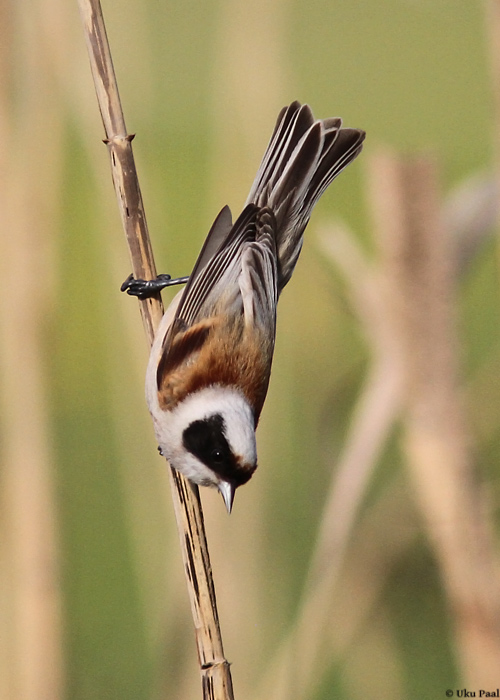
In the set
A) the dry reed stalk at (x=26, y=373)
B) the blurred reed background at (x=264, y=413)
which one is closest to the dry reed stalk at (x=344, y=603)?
the blurred reed background at (x=264, y=413)

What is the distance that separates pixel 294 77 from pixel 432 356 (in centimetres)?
84

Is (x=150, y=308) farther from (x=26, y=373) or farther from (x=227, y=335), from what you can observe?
(x=26, y=373)

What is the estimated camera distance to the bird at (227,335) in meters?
0.95

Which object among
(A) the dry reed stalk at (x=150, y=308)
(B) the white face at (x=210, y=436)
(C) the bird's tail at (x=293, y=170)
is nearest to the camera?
(A) the dry reed stalk at (x=150, y=308)

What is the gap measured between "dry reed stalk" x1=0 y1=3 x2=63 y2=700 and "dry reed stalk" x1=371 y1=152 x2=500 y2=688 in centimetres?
72

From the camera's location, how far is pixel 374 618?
1.56 m

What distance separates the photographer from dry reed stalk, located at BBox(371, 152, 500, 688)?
1378 mm

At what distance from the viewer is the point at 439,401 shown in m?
1.41

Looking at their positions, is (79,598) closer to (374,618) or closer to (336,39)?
(374,618)

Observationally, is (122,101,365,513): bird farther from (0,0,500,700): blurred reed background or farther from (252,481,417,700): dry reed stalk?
(252,481,417,700): dry reed stalk

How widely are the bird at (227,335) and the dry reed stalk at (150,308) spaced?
0.09 ft

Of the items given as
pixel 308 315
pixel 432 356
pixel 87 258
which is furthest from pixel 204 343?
pixel 87 258

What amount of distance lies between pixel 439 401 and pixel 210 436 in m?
0.65

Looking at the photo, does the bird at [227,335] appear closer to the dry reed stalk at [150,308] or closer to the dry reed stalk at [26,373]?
the dry reed stalk at [150,308]
